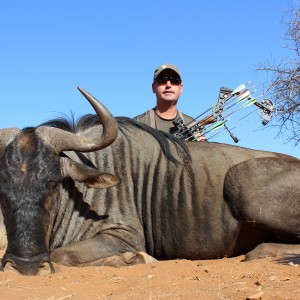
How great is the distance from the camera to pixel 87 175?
5195 mm

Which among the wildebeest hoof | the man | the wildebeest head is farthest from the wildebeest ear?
the man

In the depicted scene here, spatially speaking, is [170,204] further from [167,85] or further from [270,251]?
[167,85]

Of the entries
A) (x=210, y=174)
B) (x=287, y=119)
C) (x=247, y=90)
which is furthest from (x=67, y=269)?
(x=287, y=119)

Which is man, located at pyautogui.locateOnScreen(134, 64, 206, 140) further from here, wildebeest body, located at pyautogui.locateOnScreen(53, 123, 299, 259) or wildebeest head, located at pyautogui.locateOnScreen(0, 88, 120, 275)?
wildebeest head, located at pyautogui.locateOnScreen(0, 88, 120, 275)

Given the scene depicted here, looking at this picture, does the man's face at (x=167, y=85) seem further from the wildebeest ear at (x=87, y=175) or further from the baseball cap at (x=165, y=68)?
the wildebeest ear at (x=87, y=175)

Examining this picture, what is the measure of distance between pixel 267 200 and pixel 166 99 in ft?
9.66

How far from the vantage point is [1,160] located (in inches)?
194

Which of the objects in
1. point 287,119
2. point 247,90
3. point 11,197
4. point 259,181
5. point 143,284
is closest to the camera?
point 143,284

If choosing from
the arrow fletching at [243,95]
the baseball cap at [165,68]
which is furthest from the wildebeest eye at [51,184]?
the arrow fletching at [243,95]

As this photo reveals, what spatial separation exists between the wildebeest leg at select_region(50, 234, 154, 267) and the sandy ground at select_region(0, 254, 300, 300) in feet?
0.85

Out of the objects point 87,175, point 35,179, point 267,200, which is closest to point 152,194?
point 87,175

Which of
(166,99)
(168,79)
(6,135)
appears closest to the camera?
(6,135)

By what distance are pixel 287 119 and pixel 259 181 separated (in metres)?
7.42

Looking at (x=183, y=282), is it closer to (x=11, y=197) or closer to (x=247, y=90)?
(x=11, y=197)
